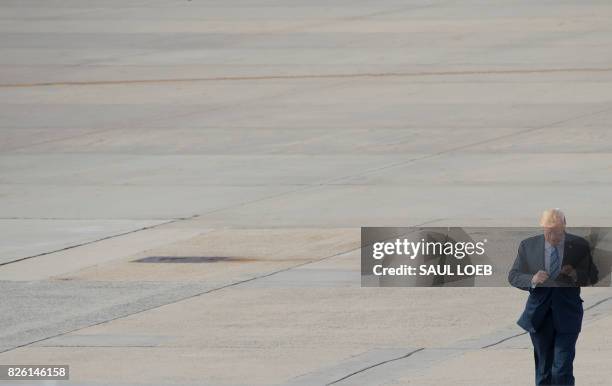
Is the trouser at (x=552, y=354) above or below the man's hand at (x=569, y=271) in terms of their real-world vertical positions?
below

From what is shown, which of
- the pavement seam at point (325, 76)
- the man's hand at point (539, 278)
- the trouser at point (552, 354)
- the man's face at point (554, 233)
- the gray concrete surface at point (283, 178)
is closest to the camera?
the man's face at point (554, 233)

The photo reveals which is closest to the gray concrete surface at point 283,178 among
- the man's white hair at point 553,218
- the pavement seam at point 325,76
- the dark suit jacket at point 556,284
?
the pavement seam at point 325,76

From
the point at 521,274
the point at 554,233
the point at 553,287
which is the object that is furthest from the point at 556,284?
the point at 554,233

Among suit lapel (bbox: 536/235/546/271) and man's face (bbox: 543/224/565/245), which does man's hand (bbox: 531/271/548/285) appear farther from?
man's face (bbox: 543/224/565/245)

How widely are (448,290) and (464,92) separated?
1845cm

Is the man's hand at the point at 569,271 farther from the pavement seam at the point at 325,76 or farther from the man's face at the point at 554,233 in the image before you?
the pavement seam at the point at 325,76

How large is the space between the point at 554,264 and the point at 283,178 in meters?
14.9

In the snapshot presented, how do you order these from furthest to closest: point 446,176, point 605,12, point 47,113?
point 605,12, point 47,113, point 446,176

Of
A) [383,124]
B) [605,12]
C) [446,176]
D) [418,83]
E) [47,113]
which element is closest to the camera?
[446,176]

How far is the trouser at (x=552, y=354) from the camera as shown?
12.8 m

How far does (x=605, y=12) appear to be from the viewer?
5312 centimetres

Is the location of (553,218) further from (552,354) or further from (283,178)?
(283,178)

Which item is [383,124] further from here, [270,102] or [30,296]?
[30,296]

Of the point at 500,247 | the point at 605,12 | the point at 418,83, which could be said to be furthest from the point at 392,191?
the point at 605,12
